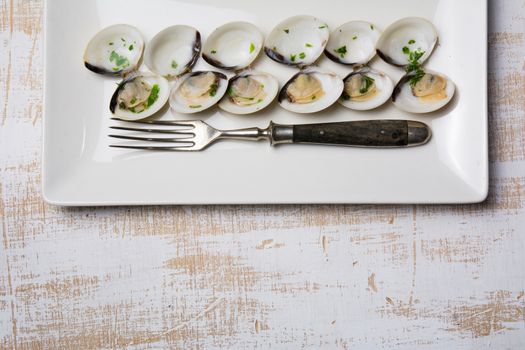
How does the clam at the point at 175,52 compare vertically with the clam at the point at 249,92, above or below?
above

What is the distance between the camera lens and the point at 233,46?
105 centimetres

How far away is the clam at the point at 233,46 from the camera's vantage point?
1.04 m

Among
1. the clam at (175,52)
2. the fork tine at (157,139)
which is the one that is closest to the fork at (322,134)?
the fork tine at (157,139)

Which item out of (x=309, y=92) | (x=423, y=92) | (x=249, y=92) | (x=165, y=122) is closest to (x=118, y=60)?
(x=165, y=122)

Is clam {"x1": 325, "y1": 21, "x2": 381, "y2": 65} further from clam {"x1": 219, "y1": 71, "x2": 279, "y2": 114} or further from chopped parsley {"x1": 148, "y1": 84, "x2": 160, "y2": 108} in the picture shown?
chopped parsley {"x1": 148, "y1": 84, "x2": 160, "y2": 108}

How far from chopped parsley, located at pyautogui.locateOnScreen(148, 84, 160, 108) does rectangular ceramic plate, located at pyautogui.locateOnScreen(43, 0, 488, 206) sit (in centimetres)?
8

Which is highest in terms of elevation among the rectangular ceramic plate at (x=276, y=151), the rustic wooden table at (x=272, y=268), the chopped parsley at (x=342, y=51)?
the chopped parsley at (x=342, y=51)

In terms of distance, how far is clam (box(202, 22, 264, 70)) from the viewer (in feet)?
3.41

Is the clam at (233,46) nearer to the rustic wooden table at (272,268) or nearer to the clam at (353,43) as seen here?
the clam at (353,43)

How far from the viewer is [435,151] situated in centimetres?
103

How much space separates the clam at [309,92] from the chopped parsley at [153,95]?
0.25 metres

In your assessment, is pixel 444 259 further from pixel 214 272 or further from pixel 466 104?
pixel 214 272

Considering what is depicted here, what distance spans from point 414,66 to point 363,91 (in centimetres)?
12

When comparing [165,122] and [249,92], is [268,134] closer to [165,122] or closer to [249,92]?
[249,92]
